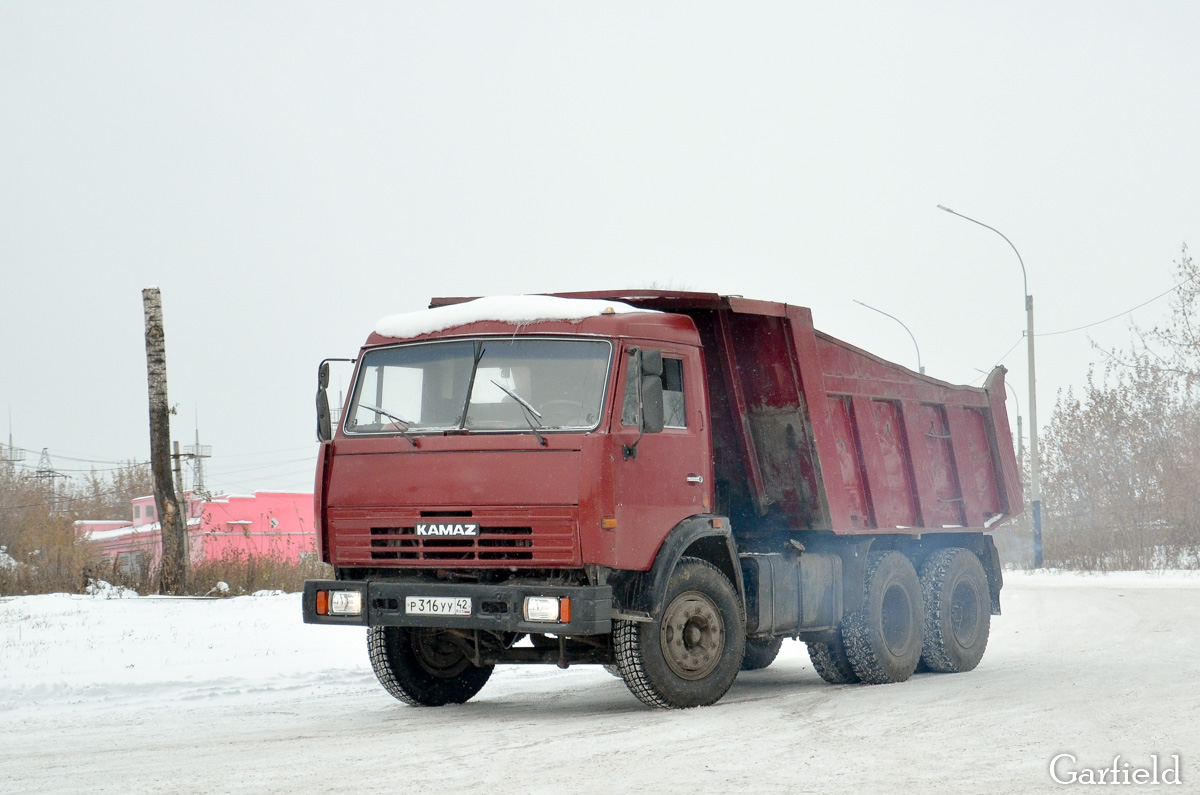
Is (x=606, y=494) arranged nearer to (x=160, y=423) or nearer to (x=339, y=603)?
(x=339, y=603)

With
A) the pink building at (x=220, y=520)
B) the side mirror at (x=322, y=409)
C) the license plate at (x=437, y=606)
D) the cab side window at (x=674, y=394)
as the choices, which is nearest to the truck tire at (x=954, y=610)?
the cab side window at (x=674, y=394)

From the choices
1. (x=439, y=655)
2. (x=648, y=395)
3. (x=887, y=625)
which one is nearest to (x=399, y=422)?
(x=648, y=395)

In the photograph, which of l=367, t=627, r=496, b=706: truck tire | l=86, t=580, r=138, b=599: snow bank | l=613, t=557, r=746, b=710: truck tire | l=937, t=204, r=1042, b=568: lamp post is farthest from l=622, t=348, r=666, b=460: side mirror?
l=937, t=204, r=1042, b=568: lamp post

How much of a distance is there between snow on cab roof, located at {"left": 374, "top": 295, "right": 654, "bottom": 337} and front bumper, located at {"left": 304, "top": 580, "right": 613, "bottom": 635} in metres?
1.78

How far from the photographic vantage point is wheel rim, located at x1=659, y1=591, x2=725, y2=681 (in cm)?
897

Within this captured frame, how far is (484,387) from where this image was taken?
8859mm

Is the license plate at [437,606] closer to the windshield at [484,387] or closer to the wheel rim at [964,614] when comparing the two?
the windshield at [484,387]

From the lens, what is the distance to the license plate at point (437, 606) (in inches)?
334

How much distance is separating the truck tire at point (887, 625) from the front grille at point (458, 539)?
146 inches

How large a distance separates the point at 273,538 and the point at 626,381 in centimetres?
1582

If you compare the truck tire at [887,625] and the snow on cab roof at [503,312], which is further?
the truck tire at [887,625]

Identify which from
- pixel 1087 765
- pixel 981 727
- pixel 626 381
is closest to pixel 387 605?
pixel 626 381

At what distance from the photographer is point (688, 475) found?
9.30 metres

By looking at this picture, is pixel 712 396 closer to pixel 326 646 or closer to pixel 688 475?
pixel 688 475
